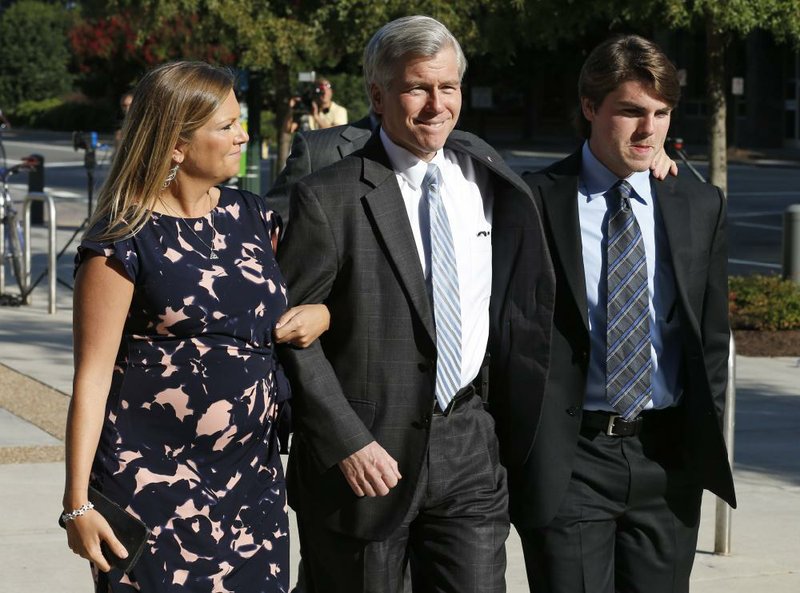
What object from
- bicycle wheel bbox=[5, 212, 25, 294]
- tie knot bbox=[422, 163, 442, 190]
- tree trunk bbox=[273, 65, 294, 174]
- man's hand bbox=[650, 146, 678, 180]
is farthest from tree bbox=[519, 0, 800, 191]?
tie knot bbox=[422, 163, 442, 190]

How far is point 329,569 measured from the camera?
369 centimetres

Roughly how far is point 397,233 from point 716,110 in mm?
10342

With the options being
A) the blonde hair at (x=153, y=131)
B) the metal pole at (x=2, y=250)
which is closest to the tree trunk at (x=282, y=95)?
the metal pole at (x=2, y=250)

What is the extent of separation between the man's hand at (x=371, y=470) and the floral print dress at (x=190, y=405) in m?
0.23

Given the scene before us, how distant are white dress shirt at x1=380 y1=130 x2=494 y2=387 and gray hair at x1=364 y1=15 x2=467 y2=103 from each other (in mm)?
190

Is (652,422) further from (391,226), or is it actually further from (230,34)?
(230,34)

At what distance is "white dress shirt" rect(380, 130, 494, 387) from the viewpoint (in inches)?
142

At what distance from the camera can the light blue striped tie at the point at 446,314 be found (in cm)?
357

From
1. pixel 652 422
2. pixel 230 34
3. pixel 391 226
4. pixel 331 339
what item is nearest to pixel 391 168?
pixel 391 226

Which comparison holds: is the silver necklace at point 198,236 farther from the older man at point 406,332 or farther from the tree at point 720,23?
the tree at point 720,23

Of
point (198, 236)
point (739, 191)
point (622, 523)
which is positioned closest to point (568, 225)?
point (622, 523)

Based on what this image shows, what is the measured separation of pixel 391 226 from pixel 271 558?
84cm

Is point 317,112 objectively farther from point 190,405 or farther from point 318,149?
point 190,405

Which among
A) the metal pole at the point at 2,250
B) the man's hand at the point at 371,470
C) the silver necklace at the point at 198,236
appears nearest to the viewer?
the silver necklace at the point at 198,236
